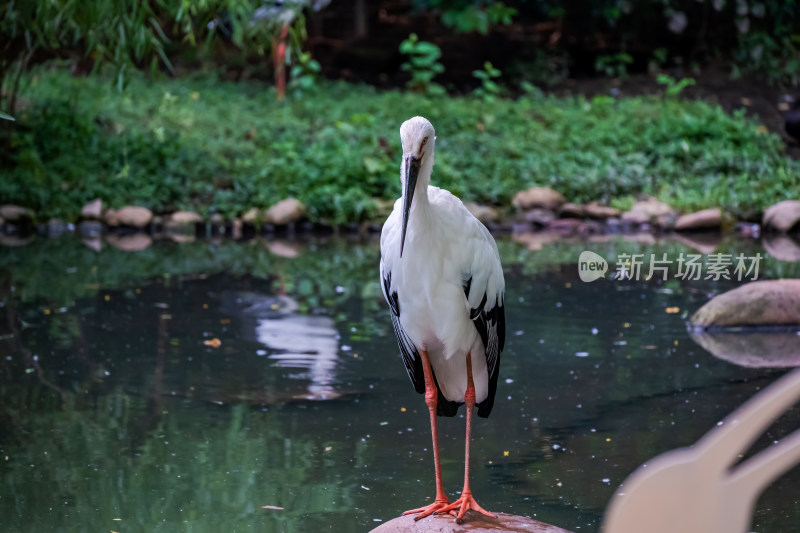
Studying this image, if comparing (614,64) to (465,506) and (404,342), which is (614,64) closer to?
Result: (404,342)

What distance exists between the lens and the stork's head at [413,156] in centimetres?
318

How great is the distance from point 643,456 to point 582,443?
302 millimetres

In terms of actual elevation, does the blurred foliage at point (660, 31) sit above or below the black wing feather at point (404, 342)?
above

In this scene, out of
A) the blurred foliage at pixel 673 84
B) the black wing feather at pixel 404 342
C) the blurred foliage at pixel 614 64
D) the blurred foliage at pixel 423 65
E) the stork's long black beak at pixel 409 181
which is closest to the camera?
the stork's long black beak at pixel 409 181

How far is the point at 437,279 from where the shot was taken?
338cm

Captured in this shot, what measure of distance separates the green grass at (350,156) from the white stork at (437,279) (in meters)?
7.40

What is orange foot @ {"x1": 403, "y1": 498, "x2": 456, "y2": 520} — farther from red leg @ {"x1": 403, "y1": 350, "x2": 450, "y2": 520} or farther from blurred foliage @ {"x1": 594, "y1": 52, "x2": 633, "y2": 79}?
blurred foliage @ {"x1": 594, "y1": 52, "x2": 633, "y2": 79}

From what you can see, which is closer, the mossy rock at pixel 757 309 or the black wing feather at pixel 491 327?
the black wing feather at pixel 491 327

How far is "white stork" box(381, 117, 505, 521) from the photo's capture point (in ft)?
10.7

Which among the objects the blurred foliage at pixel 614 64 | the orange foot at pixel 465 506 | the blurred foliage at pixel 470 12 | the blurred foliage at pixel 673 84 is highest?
the blurred foliage at pixel 470 12

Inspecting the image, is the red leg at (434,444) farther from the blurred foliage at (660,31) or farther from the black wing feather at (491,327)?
the blurred foliage at (660,31)

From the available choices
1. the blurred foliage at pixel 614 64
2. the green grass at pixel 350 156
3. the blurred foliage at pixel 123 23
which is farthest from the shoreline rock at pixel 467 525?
the blurred foliage at pixel 614 64

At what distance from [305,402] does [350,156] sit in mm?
6340

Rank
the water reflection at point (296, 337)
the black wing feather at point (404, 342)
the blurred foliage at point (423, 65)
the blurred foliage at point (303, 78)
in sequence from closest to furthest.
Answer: the black wing feather at point (404, 342), the water reflection at point (296, 337), the blurred foliage at point (303, 78), the blurred foliage at point (423, 65)
